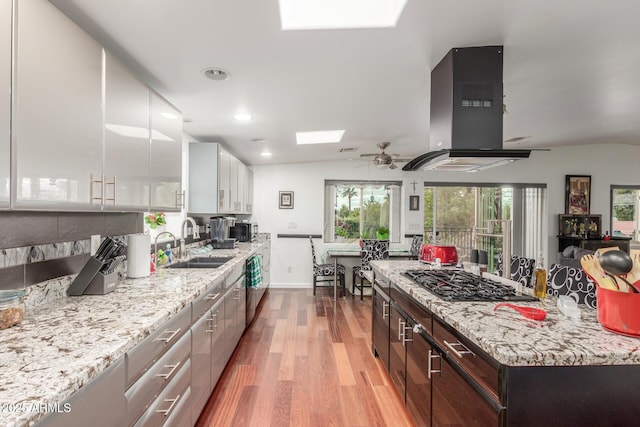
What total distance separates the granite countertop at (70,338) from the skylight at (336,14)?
153 cm

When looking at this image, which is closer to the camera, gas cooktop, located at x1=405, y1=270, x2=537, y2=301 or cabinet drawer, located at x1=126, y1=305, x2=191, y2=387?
cabinet drawer, located at x1=126, y1=305, x2=191, y2=387

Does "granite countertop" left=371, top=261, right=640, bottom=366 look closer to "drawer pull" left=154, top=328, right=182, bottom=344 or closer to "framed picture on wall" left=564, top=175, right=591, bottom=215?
"drawer pull" left=154, top=328, right=182, bottom=344

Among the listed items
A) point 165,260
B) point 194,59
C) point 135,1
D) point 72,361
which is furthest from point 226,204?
point 72,361

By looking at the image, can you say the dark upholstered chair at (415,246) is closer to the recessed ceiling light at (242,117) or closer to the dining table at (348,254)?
the dining table at (348,254)

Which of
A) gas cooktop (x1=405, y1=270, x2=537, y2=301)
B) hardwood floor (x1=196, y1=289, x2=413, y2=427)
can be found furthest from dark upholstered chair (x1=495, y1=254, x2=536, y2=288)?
hardwood floor (x1=196, y1=289, x2=413, y2=427)

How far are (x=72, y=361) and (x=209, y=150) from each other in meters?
2.94

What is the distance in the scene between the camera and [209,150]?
363 centimetres

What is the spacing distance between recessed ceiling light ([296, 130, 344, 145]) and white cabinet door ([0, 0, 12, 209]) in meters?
3.03

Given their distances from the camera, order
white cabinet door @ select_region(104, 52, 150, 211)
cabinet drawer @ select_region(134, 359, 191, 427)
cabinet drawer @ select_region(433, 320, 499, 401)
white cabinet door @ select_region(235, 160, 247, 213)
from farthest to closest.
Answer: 1. white cabinet door @ select_region(235, 160, 247, 213)
2. white cabinet door @ select_region(104, 52, 150, 211)
3. cabinet drawer @ select_region(134, 359, 191, 427)
4. cabinet drawer @ select_region(433, 320, 499, 401)

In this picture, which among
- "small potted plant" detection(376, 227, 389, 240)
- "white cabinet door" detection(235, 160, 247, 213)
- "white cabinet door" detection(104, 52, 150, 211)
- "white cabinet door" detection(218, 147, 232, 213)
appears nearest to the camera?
"white cabinet door" detection(104, 52, 150, 211)

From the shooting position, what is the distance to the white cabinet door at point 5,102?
1.04 m

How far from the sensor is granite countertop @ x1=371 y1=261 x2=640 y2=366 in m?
1.08

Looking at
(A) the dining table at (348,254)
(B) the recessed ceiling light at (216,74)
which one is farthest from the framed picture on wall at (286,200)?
(B) the recessed ceiling light at (216,74)

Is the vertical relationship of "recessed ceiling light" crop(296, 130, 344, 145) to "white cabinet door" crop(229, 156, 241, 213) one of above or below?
above
